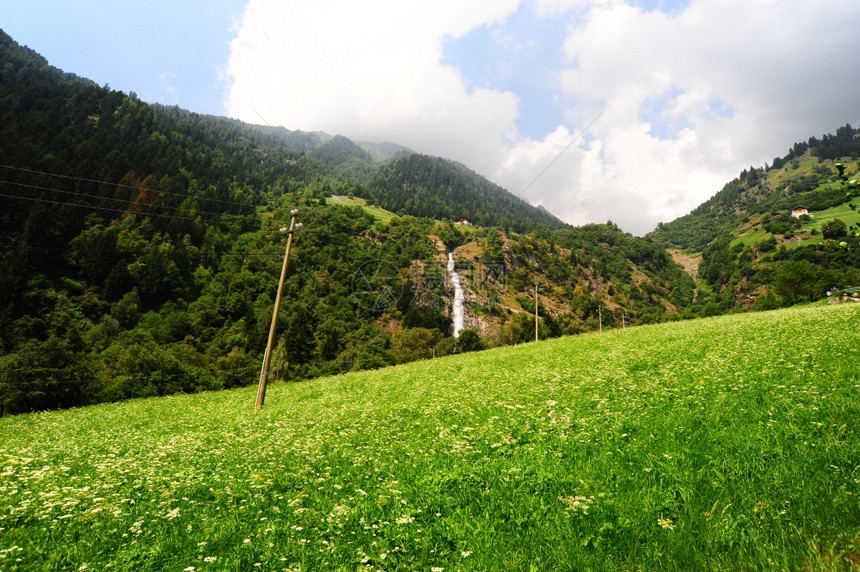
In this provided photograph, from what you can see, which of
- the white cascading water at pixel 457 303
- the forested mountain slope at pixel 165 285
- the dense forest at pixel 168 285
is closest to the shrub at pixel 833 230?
the dense forest at pixel 168 285

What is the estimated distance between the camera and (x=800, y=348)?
1359 cm

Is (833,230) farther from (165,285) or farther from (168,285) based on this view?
(165,285)

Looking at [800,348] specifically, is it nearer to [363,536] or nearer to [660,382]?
[660,382]

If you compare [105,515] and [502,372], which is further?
[502,372]

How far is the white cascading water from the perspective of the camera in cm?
16101

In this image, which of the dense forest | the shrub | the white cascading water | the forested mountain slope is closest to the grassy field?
the dense forest

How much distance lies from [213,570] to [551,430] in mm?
7582

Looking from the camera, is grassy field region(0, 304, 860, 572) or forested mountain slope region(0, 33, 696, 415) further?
forested mountain slope region(0, 33, 696, 415)

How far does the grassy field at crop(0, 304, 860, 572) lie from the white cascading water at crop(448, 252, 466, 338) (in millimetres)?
139079

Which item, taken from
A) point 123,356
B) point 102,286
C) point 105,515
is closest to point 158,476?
point 105,515

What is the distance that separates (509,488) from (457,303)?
542 feet

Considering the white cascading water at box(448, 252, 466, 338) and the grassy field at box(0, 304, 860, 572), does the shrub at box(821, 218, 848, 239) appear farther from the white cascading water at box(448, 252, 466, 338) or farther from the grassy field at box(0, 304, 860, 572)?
the grassy field at box(0, 304, 860, 572)

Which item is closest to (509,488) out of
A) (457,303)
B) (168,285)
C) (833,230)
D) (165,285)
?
(165,285)

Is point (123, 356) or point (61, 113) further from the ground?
point (61, 113)
